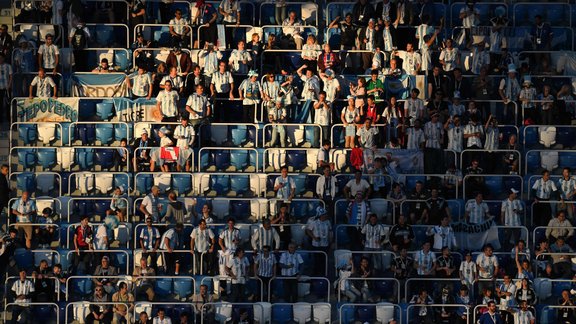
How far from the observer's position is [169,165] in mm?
34188

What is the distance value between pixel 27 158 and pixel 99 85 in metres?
2.40

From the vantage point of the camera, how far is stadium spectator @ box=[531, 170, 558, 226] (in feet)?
110

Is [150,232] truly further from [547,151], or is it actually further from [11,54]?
[547,151]

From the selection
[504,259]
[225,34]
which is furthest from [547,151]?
[225,34]

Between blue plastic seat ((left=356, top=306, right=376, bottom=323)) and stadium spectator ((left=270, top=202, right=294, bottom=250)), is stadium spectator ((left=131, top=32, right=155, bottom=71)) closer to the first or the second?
stadium spectator ((left=270, top=202, right=294, bottom=250))

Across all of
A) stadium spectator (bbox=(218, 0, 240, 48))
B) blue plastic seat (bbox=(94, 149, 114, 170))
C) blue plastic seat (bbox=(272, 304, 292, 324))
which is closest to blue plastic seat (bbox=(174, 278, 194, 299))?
blue plastic seat (bbox=(272, 304, 292, 324))

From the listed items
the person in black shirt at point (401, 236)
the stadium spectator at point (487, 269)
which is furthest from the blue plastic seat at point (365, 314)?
the stadium spectator at point (487, 269)

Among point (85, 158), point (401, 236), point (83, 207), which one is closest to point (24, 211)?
point (83, 207)

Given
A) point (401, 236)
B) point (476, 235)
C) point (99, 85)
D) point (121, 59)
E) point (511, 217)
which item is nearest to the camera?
point (401, 236)

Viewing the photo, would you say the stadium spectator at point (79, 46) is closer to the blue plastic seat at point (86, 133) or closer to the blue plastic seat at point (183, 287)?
the blue plastic seat at point (86, 133)

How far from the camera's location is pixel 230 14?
3656 cm

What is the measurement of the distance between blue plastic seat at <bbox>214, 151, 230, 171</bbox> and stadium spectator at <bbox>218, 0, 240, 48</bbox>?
3.06 metres

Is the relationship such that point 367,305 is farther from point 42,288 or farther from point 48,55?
point 48,55

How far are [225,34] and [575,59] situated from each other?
7.73 meters
